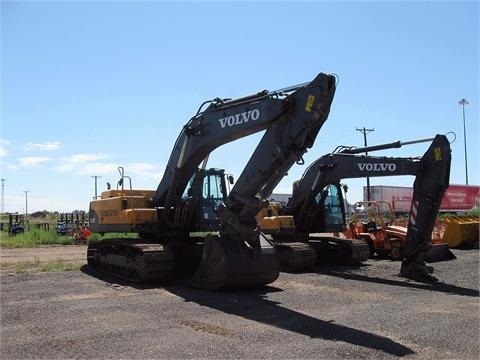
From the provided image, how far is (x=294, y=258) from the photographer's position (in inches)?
584

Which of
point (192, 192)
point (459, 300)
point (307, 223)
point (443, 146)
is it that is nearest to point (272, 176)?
point (192, 192)

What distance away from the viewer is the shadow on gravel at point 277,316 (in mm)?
7156

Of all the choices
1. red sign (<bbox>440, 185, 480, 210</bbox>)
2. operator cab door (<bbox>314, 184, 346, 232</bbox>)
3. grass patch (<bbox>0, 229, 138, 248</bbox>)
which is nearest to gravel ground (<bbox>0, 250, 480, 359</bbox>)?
operator cab door (<bbox>314, 184, 346, 232</bbox>)

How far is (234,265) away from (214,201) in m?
3.16

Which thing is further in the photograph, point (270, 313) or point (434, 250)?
point (434, 250)

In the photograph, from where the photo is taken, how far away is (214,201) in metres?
13.8

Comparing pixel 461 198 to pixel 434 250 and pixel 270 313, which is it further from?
pixel 270 313

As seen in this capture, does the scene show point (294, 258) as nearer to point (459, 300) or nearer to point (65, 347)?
point (459, 300)

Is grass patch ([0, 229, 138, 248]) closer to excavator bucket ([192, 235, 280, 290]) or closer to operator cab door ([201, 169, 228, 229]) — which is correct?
operator cab door ([201, 169, 228, 229])

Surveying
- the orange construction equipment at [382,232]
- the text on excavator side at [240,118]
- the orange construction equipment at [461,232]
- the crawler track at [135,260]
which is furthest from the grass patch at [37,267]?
the orange construction equipment at [461,232]

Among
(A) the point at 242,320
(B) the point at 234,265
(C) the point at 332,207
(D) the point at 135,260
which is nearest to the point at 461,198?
(C) the point at 332,207

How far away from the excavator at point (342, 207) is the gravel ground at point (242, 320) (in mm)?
1340

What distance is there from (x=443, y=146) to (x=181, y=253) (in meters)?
6.98

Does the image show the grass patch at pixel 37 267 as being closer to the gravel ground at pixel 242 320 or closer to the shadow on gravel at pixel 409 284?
the gravel ground at pixel 242 320
